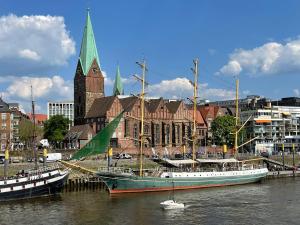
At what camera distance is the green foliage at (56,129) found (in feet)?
531

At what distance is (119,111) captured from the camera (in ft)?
538

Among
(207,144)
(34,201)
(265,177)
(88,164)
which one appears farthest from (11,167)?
(207,144)

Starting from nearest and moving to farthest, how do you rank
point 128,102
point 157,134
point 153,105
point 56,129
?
point 56,129 < point 157,134 < point 128,102 < point 153,105

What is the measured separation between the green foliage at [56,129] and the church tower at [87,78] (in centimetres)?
1025

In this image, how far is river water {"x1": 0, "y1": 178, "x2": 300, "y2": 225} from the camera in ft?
181

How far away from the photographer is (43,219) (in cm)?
5622

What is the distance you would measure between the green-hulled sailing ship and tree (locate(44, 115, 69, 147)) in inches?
2880

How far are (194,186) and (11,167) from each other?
33204mm

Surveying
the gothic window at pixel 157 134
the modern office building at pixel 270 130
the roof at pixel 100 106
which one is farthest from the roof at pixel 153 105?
the modern office building at pixel 270 130

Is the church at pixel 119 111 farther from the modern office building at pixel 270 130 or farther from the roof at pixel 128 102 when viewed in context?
the modern office building at pixel 270 130

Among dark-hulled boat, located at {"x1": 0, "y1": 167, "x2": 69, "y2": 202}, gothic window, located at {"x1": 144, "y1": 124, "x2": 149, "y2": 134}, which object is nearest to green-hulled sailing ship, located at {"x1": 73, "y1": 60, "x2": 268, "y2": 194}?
dark-hulled boat, located at {"x1": 0, "y1": 167, "x2": 69, "y2": 202}

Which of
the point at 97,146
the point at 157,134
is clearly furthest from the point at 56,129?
the point at 97,146

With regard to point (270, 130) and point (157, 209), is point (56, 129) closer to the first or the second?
point (270, 130)

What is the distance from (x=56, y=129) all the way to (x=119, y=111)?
20.9m
